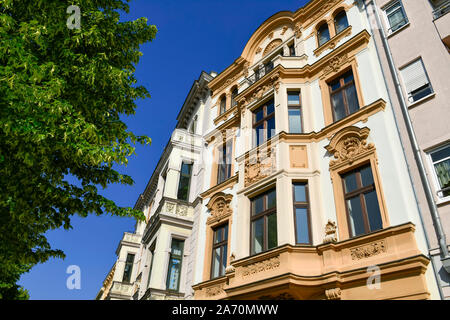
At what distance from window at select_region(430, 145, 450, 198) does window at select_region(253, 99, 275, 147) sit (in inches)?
229

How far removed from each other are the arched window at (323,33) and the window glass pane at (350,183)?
6.79m

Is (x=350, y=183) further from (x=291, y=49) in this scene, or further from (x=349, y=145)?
(x=291, y=49)

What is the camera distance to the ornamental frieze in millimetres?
8430

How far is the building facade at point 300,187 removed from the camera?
28.5ft

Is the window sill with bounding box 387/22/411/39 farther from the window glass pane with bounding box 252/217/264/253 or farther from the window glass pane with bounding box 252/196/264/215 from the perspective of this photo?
the window glass pane with bounding box 252/217/264/253

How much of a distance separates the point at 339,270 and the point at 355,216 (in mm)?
1670

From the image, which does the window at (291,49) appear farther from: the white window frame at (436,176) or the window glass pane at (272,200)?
the white window frame at (436,176)

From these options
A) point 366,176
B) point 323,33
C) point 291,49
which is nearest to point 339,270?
point 366,176

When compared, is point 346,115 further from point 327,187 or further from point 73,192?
point 73,192

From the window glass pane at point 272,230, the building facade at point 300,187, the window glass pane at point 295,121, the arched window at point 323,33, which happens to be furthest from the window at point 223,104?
the window glass pane at point 272,230

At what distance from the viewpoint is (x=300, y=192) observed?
36.8 ft

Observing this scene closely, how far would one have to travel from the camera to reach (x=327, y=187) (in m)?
10.7
